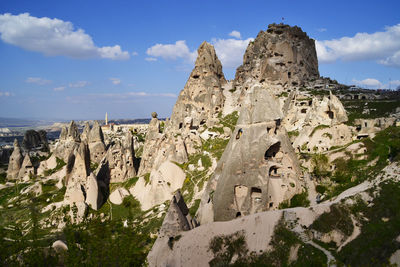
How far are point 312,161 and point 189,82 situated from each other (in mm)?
40079

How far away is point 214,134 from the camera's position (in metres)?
52.1

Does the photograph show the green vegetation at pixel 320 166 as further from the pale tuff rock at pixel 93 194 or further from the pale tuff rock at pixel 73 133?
the pale tuff rock at pixel 73 133

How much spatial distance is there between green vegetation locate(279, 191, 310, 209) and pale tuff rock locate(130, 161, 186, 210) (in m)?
17.7

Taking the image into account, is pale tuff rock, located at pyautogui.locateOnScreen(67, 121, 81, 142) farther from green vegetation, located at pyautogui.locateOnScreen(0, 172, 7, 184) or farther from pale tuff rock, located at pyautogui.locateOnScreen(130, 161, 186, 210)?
pale tuff rock, located at pyautogui.locateOnScreen(130, 161, 186, 210)

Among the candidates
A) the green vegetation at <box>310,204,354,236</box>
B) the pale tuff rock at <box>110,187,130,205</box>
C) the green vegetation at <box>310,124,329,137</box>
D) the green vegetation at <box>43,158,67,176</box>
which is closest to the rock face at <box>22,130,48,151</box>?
the green vegetation at <box>43,158,67,176</box>

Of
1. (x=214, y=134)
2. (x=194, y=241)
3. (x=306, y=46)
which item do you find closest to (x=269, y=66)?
(x=306, y=46)

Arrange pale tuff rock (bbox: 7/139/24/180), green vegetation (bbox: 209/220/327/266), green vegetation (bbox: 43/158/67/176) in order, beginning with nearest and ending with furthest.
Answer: green vegetation (bbox: 209/220/327/266)
green vegetation (bbox: 43/158/67/176)
pale tuff rock (bbox: 7/139/24/180)

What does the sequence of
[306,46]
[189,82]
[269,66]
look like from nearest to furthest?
1. [189,82]
2. [269,66]
3. [306,46]

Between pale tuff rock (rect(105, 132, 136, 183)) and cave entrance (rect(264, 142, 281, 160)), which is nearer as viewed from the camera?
cave entrance (rect(264, 142, 281, 160))

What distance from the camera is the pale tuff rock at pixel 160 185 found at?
36344 mm

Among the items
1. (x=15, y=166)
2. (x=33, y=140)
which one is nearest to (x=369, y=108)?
(x=15, y=166)

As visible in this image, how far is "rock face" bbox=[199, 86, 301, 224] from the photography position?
22359 mm

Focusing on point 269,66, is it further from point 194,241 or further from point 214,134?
point 194,241

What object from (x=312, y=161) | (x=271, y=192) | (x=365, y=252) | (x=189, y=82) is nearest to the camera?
(x=365, y=252)
